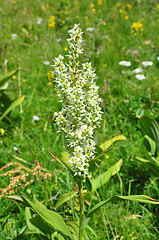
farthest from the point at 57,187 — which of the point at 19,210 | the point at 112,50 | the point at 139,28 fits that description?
the point at 139,28

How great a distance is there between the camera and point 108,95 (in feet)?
10.0

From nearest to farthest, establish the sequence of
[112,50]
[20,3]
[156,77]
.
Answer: [156,77] → [112,50] → [20,3]

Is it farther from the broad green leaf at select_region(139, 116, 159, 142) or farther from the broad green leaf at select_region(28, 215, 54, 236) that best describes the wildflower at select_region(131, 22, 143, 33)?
the broad green leaf at select_region(28, 215, 54, 236)

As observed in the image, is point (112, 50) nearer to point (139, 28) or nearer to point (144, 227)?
point (139, 28)

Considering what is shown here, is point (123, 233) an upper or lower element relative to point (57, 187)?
lower

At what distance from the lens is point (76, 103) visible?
116 cm

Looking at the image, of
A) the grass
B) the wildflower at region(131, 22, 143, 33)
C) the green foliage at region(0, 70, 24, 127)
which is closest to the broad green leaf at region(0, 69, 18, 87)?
the green foliage at region(0, 70, 24, 127)

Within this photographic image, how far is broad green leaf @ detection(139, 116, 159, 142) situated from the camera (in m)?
1.99

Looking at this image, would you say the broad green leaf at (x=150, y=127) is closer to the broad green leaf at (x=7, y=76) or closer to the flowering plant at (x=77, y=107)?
the flowering plant at (x=77, y=107)

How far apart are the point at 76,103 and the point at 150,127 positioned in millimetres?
1062

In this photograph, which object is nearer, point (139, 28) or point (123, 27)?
point (139, 28)

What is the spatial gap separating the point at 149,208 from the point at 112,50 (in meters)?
2.58

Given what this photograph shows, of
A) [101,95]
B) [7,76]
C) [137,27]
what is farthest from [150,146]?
[137,27]

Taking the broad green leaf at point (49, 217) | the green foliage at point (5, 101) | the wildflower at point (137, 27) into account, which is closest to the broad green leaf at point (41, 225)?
the broad green leaf at point (49, 217)
